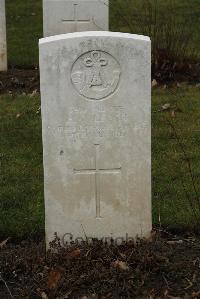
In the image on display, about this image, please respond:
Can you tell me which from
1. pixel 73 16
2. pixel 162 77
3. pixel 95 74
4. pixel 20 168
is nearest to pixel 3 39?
pixel 73 16

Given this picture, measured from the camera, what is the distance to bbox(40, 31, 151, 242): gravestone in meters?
4.67

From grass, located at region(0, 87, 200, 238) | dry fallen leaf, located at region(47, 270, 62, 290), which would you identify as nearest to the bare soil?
grass, located at region(0, 87, 200, 238)

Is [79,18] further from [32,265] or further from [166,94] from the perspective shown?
[32,265]

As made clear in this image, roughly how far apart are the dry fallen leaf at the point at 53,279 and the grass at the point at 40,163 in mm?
931

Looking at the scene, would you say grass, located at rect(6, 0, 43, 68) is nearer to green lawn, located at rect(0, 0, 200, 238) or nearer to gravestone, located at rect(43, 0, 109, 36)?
green lawn, located at rect(0, 0, 200, 238)

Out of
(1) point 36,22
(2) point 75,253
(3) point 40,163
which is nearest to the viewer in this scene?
(2) point 75,253

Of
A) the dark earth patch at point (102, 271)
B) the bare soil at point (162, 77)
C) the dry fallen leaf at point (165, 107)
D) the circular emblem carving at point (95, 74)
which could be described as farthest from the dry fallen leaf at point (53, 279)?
the bare soil at point (162, 77)

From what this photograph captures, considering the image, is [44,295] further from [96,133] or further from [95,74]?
[95,74]

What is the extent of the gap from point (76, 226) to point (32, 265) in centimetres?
42

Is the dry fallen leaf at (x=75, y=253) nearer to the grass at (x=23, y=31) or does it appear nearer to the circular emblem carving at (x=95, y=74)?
the circular emblem carving at (x=95, y=74)

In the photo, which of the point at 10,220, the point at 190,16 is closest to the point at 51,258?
the point at 10,220

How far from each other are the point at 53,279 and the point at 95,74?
1360 mm

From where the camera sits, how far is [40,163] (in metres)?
6.80

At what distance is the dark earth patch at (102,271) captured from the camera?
4402 millimetres
